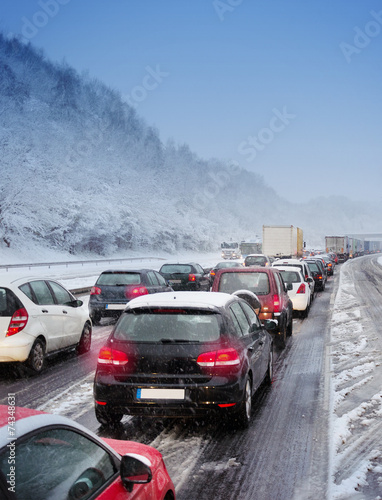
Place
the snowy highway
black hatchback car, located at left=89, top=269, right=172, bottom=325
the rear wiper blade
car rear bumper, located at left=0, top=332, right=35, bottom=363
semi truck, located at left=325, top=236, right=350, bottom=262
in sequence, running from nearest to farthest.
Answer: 1. the snowy highway
2. the rear wiper blade
3. car rear bumper, located at left=0, top=332, right=35, bottom=363
4. black hatchback car, located at left=89, top=269, right=172, bottom=325
5. semi truck, located at left=325, top=236, right=350, bottom=262

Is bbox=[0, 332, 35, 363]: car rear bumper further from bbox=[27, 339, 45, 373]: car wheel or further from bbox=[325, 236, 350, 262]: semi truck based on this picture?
bbox=[325, 236, 350, 262]: semi truck

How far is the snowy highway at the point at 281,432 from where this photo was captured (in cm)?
455

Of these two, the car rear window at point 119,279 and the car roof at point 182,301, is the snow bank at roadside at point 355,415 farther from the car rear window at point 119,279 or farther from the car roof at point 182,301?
the car rear window at point 119,279

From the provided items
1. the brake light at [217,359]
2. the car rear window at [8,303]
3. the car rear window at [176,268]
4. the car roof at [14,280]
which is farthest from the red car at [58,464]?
the car rear window at [176,268]

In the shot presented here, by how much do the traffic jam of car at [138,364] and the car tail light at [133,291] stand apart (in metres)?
3.77

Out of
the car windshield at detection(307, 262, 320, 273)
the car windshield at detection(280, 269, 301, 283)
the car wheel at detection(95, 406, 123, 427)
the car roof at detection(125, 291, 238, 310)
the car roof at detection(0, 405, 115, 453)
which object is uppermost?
the car roof at detection(125, 291, 238, 310)

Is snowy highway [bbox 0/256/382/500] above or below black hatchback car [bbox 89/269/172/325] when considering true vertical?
below

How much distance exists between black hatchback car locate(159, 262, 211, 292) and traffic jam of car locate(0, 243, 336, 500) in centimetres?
1127

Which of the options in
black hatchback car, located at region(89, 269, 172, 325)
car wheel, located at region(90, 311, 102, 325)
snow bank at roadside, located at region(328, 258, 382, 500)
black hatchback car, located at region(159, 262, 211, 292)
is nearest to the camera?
snow bank at roadside, located at region(328, 258, 382, 500)

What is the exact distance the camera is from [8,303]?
8602mm

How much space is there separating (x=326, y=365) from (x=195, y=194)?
9050cm

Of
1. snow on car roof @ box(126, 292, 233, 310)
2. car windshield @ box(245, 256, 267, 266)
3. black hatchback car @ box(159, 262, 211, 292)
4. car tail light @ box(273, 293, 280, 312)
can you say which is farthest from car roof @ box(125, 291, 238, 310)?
car windshield @ box(245, 256, 267, 266)

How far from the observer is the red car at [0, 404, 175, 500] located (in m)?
2.11

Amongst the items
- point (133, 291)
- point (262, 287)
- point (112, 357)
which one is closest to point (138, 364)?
point (112, 357)
